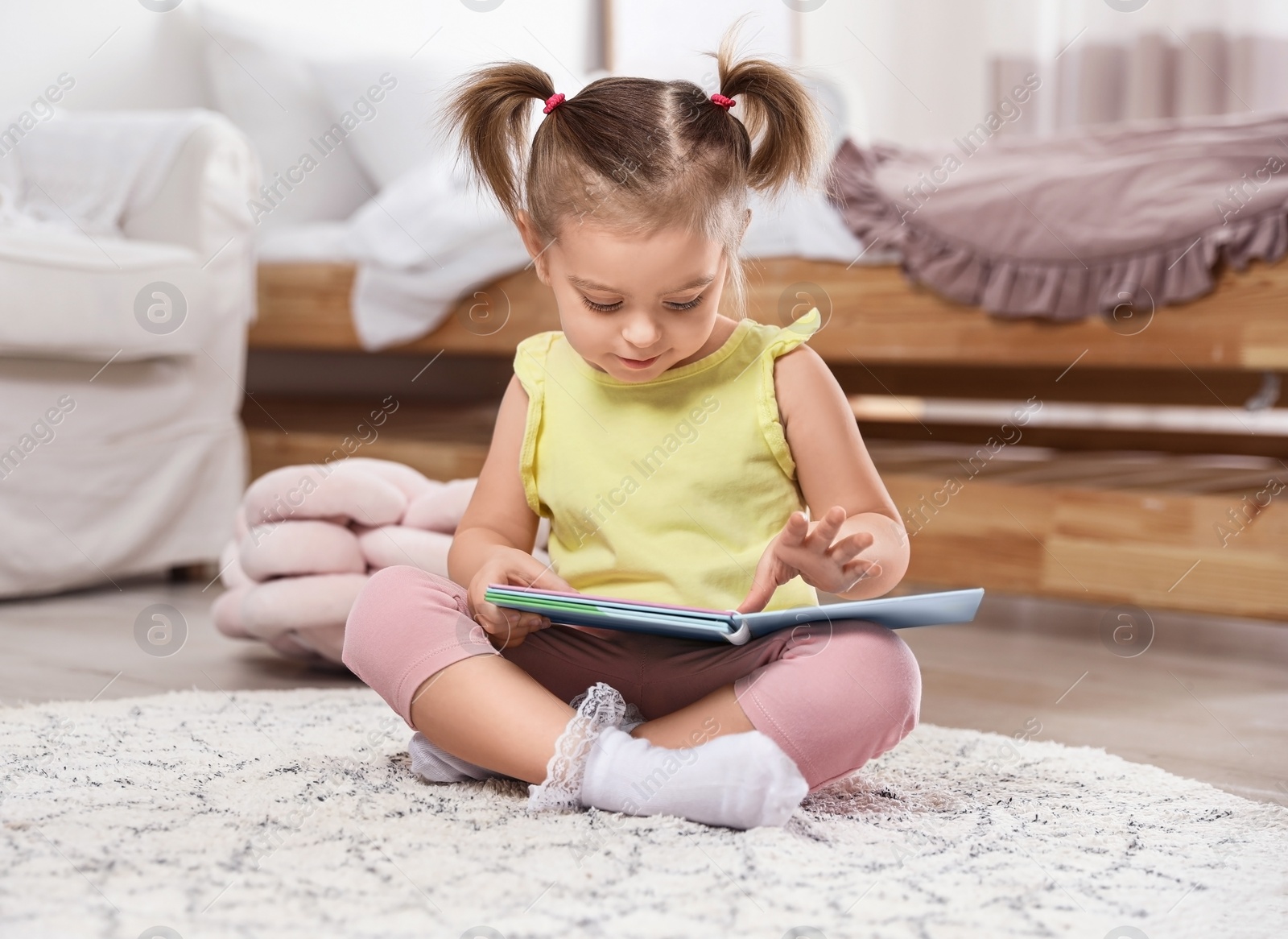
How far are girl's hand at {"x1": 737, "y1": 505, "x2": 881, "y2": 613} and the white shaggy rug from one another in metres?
0.14

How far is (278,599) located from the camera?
1.21 meters

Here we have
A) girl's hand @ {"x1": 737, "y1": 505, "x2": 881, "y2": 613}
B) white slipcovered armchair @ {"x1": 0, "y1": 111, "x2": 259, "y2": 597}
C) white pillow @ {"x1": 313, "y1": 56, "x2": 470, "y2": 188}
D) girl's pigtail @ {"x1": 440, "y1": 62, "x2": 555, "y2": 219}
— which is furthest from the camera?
white pillow @ {"x1": 313, "y1": 56, "x2": 470, "y2": 188}

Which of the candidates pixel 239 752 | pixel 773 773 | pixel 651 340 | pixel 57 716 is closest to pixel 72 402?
pixel 57 716

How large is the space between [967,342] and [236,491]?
1031 mm

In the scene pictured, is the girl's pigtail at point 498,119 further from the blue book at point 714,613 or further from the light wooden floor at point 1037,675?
the light wooden floor at point 1037,675

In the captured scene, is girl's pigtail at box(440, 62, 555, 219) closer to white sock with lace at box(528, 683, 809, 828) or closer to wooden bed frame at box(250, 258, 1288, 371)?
white sock with lace at box(528, 683, 809, 828)

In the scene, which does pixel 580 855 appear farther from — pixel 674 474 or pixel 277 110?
pixel 277 110

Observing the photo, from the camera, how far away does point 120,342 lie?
1.62 meters

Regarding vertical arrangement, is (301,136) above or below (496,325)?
Answer: above

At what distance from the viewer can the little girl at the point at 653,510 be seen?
30.3 inches

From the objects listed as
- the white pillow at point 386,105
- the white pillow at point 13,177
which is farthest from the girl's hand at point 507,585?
the white pillow at point 386,105

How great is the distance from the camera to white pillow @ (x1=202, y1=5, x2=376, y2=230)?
A: 238 cm

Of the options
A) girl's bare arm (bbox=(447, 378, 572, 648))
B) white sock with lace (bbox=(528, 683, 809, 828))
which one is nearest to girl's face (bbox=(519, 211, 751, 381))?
girl's bare arm (bbox=(447, 378, 572, 648))

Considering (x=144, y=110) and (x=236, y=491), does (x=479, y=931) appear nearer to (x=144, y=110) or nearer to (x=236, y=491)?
(x=236, y=491)
